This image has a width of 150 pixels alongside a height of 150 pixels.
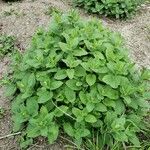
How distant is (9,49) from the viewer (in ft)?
14.2

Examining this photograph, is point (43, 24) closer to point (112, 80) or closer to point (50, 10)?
point (50, 10)

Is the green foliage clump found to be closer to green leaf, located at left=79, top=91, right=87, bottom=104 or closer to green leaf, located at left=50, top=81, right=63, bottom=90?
green leaf, located at left=50, top=81, right=63, bottom=90

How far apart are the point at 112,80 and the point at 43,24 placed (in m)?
1.90

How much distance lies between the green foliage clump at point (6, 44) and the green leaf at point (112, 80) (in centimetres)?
171

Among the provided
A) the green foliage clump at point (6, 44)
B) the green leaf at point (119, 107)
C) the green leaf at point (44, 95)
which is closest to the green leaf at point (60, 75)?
the green leaf at point (44, 95)

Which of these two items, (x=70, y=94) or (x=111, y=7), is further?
(x=111, y=7)

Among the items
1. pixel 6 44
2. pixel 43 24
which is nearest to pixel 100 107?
pixel 6 44

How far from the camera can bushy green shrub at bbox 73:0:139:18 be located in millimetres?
4855

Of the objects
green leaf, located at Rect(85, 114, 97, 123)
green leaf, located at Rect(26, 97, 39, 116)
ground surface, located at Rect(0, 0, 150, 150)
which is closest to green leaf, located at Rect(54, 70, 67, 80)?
green leaf, located at Rect(26, 97, 39, 116)

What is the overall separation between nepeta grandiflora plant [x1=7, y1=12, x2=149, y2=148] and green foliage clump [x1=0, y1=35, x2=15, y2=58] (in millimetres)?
1146

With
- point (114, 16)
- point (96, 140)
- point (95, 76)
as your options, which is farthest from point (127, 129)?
point (114, 16)

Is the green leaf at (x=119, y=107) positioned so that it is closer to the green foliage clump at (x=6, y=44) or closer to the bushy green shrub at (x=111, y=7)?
the green foliage clump at (x=6, y=44)

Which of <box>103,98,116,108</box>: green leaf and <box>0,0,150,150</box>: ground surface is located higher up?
<box>103,98,116,108</box>: green leaf

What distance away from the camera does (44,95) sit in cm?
292
